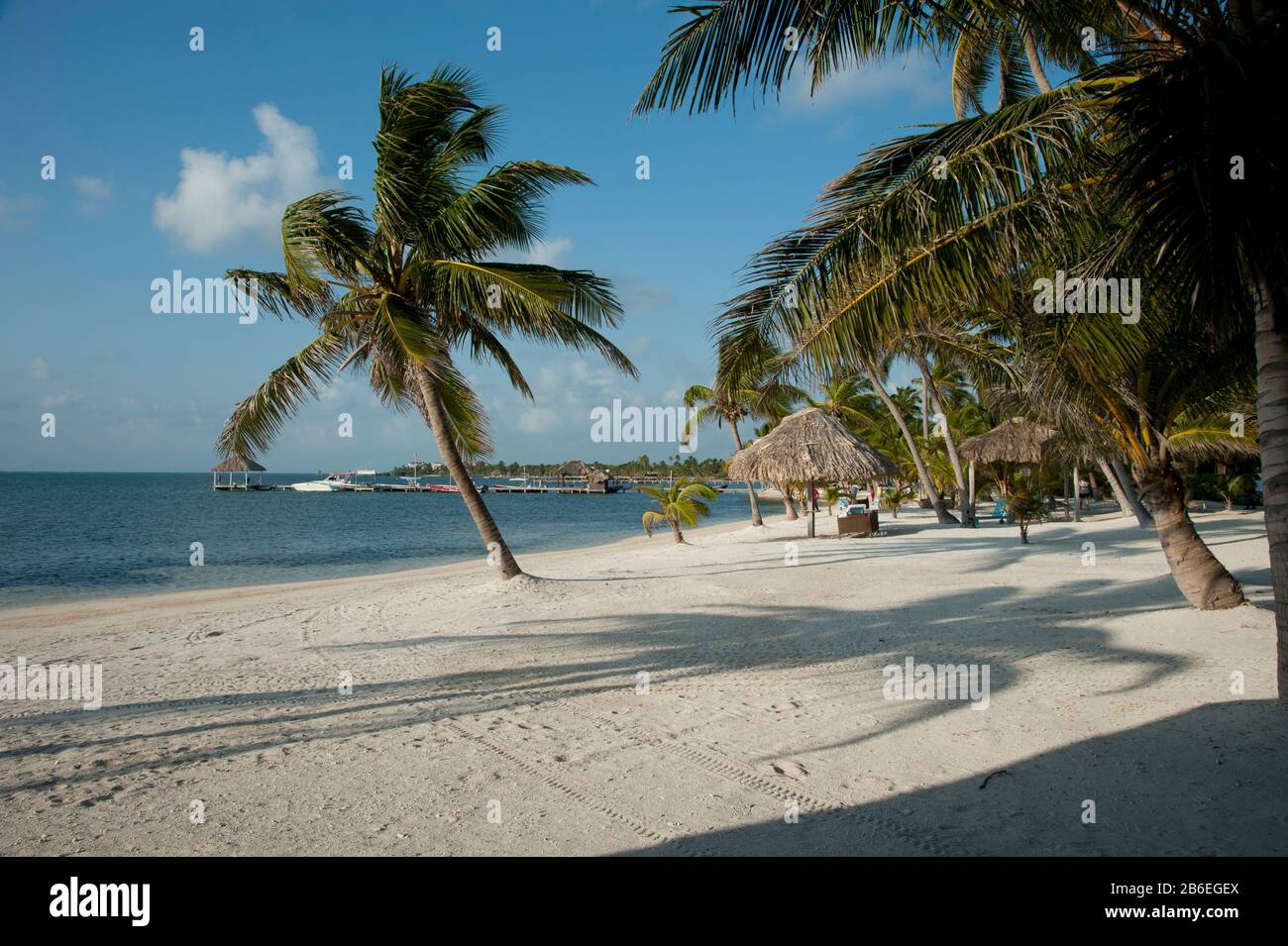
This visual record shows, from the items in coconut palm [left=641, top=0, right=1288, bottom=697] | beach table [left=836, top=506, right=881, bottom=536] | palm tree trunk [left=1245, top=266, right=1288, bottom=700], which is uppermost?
coconut palm [left=641, top=0, right=1288, bottom=697]

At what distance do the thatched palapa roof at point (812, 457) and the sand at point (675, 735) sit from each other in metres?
8.53

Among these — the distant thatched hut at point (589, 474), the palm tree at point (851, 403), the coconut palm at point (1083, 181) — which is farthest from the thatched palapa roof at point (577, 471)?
the coconut palm at point (1083, 181)

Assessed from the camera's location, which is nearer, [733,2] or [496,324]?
[733,2]

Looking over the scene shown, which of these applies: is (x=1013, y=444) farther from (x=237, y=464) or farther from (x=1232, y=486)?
(x=237, y=464)

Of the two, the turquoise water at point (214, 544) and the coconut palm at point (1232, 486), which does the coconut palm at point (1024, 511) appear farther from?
the turquoise water at point (214, 544)

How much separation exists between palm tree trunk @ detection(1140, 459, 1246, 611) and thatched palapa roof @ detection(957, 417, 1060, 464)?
1623 centimetres

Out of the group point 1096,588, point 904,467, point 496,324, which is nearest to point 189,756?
point 496,324

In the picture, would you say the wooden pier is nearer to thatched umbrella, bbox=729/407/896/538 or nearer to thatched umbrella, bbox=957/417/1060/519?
thatched umbrella, bbox=957/417/1060/519

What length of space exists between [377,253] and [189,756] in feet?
24.5

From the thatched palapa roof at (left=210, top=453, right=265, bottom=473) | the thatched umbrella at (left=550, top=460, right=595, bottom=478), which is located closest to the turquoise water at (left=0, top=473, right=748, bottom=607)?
the thatched palapa roof at (left=210, top=453, right=265, bottom=473)

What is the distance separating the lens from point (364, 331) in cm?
1088

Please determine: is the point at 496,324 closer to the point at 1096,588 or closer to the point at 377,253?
the point at 377,253

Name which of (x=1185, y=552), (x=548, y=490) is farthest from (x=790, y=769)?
(x=548, y=490)

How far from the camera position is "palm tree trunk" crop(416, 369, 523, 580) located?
32.1 ft
